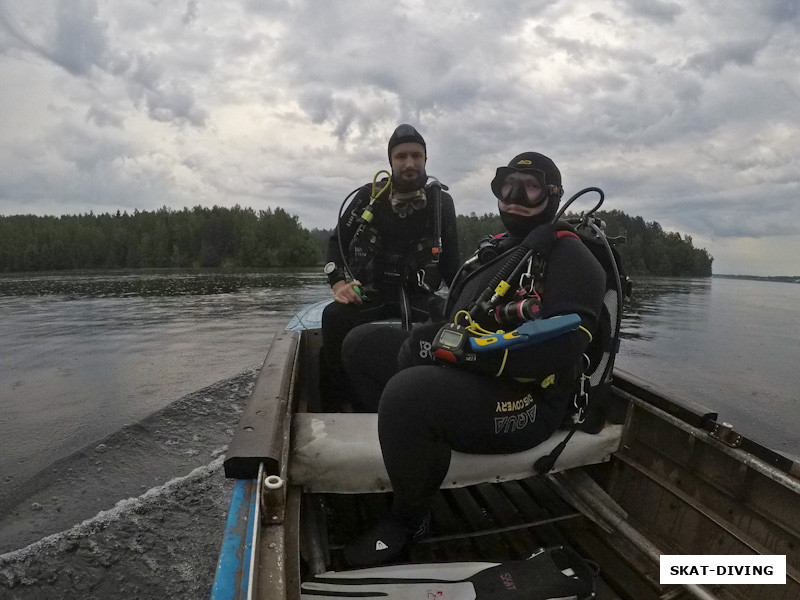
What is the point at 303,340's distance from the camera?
182 inches

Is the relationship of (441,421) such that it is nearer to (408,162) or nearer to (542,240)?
(542,240)

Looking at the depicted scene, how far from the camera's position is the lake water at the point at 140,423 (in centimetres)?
347

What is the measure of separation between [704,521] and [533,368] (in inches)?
53.2

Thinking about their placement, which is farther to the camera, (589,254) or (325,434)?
(325,434)

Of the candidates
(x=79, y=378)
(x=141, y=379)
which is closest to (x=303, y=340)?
(x=141, y=379)

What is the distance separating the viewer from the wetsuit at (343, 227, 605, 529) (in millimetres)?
1994

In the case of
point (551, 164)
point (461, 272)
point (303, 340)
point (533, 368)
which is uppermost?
point (551, 164)

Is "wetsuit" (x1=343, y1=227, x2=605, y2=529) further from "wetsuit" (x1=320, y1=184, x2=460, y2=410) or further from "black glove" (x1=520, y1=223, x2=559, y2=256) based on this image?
"wetsuit" (x1=320, y1=184, x2=460, y2=410)

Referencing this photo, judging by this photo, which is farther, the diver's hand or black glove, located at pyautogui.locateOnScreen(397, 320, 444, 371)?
the diver's hand

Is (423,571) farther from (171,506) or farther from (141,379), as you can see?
(141,379)

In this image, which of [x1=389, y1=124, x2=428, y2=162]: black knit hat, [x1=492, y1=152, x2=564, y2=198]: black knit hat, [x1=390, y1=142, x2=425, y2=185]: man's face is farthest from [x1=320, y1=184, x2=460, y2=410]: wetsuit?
[x1=492, y1=152, x2=564, y2=198]: black knit hat

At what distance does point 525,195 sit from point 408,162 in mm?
1768

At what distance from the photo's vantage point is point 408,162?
4023 millimetres

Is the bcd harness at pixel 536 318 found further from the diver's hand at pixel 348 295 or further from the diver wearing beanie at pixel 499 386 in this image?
the diver's hand at pixel 348 295
